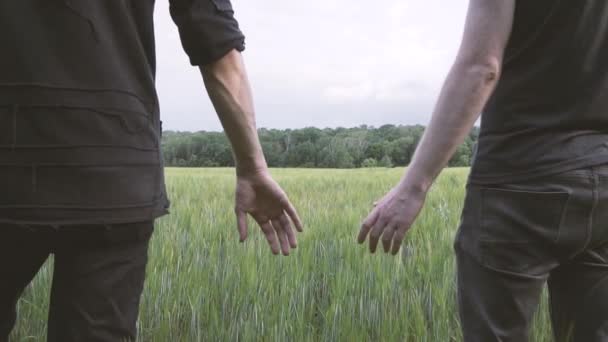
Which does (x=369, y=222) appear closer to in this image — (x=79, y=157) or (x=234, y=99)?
(x=234, y=99)

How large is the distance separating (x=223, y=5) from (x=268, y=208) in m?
0.53

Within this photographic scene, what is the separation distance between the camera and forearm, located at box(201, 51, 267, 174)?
1241 millimetres

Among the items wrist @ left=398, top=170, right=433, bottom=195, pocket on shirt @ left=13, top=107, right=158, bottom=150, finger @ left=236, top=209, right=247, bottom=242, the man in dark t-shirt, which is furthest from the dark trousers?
pocket on shirt @ left=13, top=107, right=158, bottom=150

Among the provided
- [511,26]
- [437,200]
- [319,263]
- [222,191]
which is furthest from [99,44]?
[222,191]

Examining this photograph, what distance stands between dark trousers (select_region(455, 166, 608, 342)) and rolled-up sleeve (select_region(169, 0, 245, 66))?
0.60 meters

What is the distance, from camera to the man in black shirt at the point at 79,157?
0.93 metres

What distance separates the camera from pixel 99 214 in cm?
95

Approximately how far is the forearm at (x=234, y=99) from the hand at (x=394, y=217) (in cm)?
35

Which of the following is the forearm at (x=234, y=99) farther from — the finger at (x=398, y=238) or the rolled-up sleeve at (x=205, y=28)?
the finger at (x=398, y=238)

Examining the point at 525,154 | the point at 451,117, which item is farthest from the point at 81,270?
the point at 525,154

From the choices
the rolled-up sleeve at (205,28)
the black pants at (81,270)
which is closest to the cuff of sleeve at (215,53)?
the rolled-up sleeve at (205,28)

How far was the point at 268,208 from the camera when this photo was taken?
146cm

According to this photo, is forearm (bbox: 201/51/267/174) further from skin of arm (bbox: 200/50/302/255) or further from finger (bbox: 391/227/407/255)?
finger (bbox: 391/227/407/255)

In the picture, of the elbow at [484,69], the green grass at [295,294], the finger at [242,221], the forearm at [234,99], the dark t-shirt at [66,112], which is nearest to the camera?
the dark t-shirt at [66,112]
